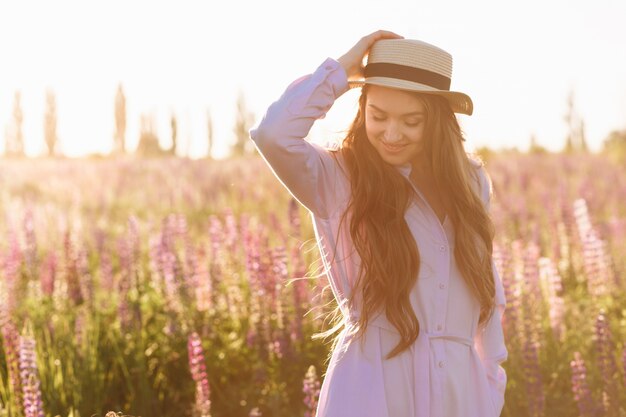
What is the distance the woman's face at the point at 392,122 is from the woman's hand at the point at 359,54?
0.36ft

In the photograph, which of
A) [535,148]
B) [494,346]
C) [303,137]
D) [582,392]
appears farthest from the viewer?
[535,148]

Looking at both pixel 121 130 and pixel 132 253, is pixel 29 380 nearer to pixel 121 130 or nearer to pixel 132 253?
pixel 132 253

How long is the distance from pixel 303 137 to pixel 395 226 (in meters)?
0.46

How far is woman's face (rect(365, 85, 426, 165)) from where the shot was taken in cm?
281

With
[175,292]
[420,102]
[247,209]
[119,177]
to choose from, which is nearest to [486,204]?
[420,102]

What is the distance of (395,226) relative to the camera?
2799 mm

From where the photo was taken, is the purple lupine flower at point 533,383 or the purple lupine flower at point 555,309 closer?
the purple lupine flower at point 533,383

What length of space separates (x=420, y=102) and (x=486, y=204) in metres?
0.55

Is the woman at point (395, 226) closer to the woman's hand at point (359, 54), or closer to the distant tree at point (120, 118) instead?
the woman's hand at point (359, 54)

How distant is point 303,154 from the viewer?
2670 mm

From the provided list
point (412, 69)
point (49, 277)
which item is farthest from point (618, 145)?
point (412, 69)

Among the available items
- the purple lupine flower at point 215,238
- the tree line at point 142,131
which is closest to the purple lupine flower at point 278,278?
the purple lupine flower at point 215,238

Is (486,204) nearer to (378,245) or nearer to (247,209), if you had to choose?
(378,245)

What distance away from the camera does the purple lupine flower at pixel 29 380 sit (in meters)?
3.59
